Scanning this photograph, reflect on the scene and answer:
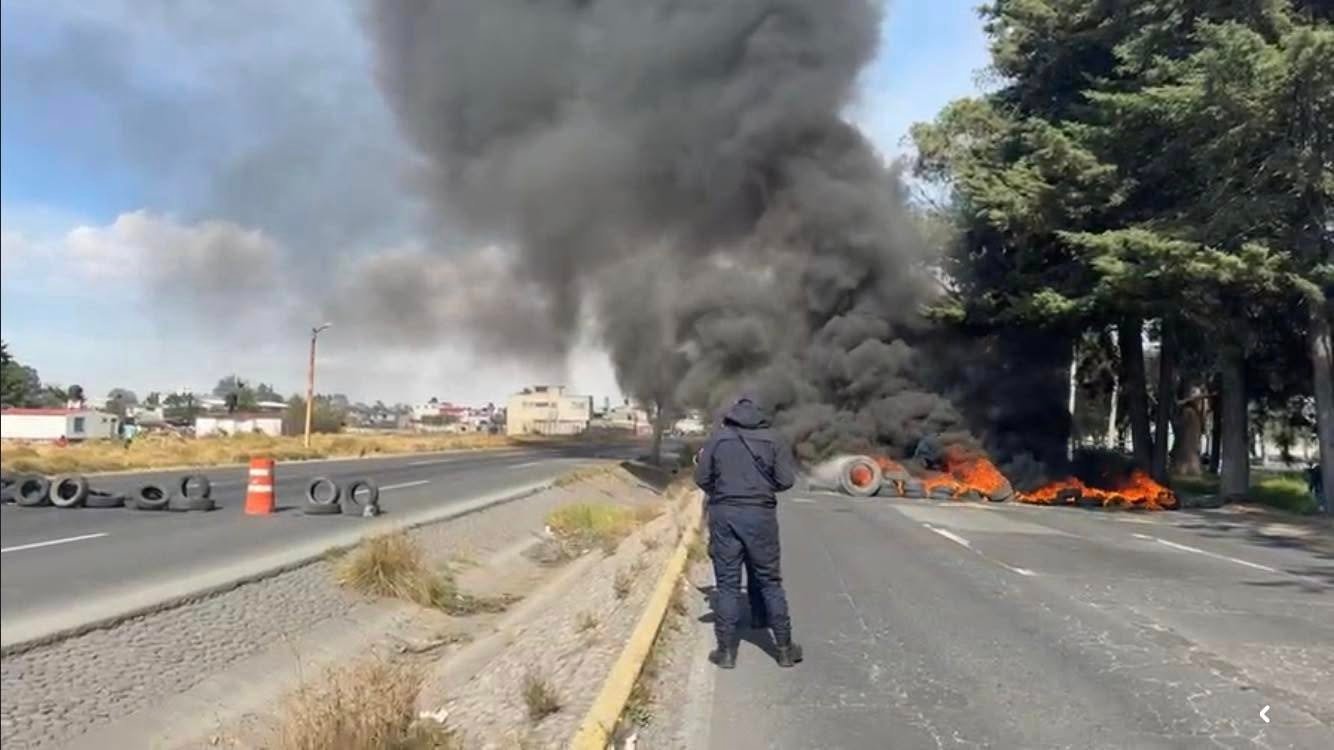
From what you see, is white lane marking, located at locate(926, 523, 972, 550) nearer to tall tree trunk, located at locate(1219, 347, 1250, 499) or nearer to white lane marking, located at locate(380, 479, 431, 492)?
white lane marking, located at locate(380, 479, 431, 492)

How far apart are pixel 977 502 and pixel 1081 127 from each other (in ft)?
28.4

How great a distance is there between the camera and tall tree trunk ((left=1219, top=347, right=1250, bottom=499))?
1112 inches

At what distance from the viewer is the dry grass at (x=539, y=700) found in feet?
21.5

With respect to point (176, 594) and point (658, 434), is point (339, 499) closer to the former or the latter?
point (176, 594)

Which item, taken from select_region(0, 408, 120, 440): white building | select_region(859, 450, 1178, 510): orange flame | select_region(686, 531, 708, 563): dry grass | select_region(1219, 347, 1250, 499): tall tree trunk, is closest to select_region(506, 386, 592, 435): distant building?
select_region(686, 531, 708, 563): dry grass

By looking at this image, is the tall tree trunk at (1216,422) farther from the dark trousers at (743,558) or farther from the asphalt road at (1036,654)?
the dark trousers at (743,558)

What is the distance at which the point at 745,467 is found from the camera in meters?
7.08

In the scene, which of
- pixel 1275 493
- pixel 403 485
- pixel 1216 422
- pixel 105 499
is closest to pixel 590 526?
pixel 403 485

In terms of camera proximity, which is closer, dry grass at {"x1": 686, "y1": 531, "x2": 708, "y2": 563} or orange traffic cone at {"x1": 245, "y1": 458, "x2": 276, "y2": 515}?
dry grass at {"x1": 686, "y1": 531, "x2": 708, "y2": 563}

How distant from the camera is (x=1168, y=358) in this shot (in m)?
35.7

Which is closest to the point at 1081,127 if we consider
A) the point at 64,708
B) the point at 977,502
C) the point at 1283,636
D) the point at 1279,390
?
the point at 977,502

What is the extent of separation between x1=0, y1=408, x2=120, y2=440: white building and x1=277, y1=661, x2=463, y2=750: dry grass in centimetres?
185

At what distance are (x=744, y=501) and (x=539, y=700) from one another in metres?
1.60

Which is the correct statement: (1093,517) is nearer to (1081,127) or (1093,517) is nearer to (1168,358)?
(1081,127)
